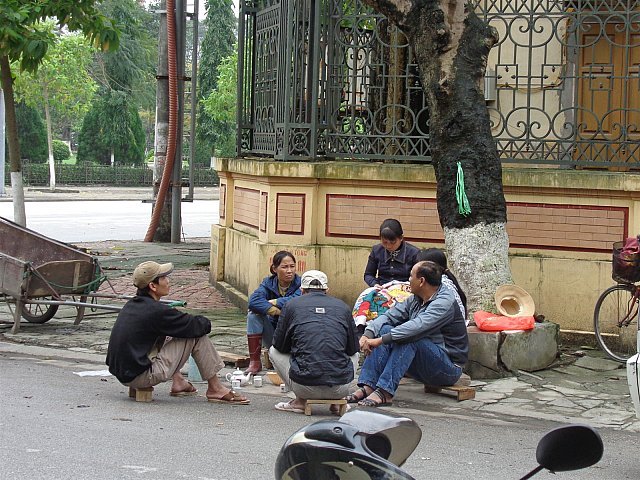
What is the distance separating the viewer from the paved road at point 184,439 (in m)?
5.91

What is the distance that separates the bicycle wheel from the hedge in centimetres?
3801

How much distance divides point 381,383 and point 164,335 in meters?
1.65

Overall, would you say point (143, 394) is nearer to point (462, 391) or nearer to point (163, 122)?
point (462, 391)

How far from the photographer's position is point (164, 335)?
25.4 feet

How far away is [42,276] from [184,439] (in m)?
4.35

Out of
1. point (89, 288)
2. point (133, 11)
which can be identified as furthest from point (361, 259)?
point (133, 11)

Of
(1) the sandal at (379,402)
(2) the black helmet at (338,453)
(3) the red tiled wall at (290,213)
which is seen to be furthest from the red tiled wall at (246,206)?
(2) the black helmet at (338,453)

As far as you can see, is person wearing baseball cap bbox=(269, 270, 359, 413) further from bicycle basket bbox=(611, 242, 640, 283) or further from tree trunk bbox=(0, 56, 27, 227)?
tree trunk bbox=(0, 56, 27, 227)

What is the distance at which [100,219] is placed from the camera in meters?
27.3

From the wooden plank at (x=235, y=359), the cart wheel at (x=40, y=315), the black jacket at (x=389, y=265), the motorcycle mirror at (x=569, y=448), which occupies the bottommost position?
the wooden plank at (x=235, y=359)

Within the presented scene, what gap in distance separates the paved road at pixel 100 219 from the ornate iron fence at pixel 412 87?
10.7m

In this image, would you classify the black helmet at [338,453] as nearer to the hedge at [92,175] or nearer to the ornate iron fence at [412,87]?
the ornate iron fence at [412,87]

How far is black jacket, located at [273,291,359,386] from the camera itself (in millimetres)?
7449

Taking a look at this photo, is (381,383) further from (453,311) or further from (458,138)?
(458,138)
